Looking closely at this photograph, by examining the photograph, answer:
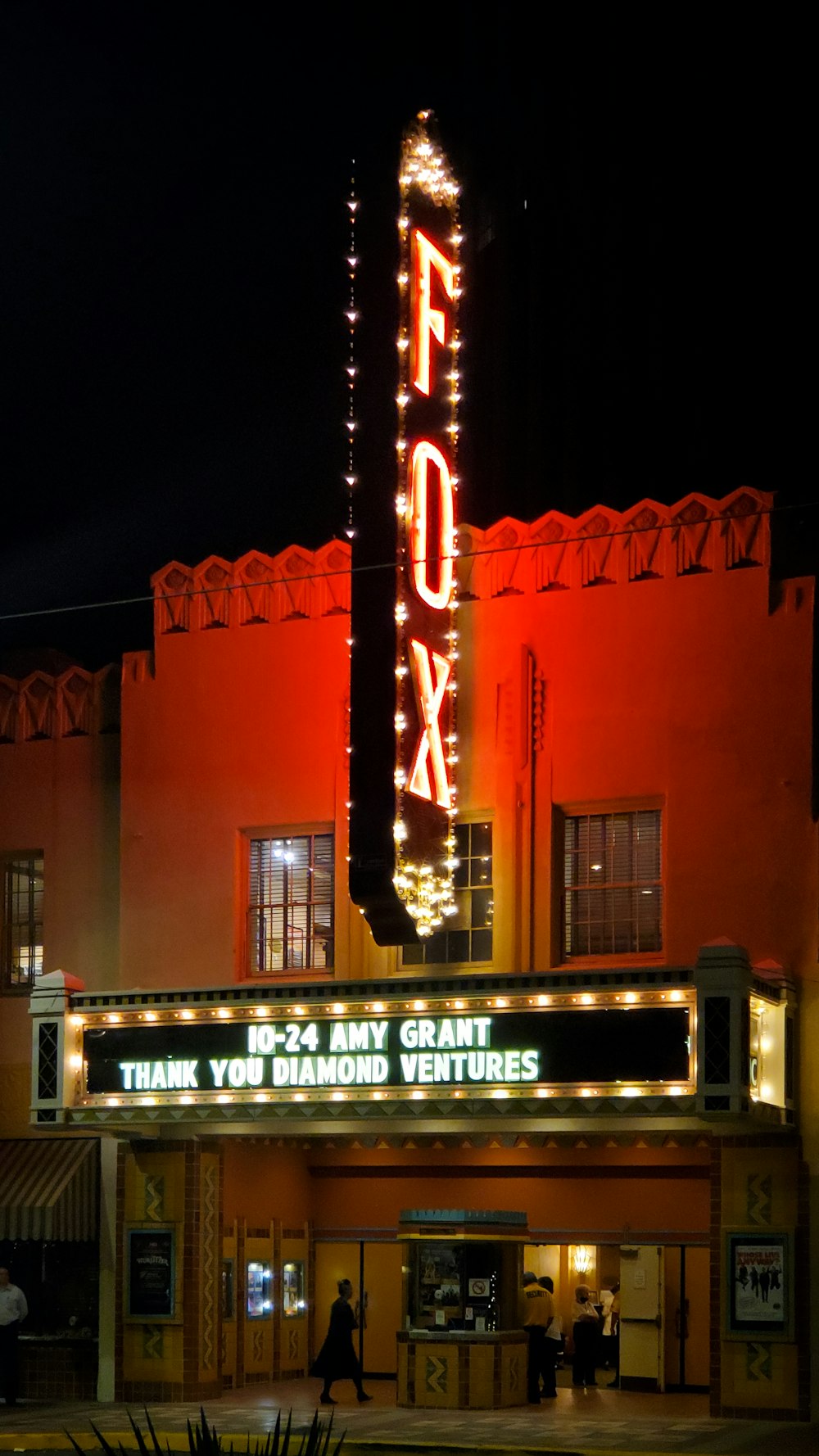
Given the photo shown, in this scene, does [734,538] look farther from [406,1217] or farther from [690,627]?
[406,1217]

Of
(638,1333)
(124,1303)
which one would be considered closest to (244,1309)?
(124,1303)

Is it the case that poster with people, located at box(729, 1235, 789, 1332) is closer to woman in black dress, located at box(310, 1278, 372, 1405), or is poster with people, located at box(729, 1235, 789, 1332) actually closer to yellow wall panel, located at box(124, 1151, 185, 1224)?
woman in black dress, located at box(310, 1278, 372, 1405)

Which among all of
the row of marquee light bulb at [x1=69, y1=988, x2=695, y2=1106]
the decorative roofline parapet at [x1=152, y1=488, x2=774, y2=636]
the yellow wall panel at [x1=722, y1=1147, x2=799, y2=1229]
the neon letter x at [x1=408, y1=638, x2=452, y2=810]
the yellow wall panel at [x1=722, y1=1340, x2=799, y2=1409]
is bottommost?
the yellow wall panel at [x1=722, y1=1340, x2=799, y2=1409]

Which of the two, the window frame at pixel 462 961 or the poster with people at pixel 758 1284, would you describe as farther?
the window frame at pixel 462 961

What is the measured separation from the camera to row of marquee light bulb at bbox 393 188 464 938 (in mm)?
20203

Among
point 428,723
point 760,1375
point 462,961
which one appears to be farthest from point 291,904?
point 760,1375

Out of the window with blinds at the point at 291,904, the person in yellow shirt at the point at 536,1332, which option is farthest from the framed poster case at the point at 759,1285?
the window with blinds at the point at 291,904

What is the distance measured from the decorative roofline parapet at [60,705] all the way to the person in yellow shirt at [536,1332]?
336 inches

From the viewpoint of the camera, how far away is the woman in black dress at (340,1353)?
22047 mm

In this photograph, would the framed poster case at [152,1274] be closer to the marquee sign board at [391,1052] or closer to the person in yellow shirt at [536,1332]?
the marquee sign board at [391,1052]

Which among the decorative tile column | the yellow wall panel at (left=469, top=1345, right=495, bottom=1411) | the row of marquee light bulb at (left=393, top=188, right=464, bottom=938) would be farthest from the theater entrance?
the row of marquee light bulb at (left=393, top=188, right=464, bottom=938)

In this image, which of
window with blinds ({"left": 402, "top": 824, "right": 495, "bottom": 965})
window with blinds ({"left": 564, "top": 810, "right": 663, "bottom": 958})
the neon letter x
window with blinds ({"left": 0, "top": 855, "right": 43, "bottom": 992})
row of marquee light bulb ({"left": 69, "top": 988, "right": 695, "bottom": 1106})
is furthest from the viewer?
window with blinds ({"left": 0, "top": 855, "right": 43, "bottom": 992})

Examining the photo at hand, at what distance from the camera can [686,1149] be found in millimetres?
24453

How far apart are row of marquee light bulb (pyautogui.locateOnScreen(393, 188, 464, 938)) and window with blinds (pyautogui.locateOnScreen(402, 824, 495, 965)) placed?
0.44 m
